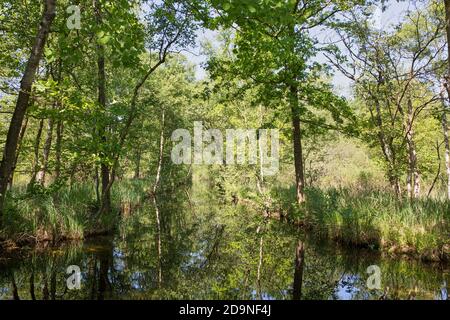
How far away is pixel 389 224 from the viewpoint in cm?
865

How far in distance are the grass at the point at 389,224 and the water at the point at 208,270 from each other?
36cm

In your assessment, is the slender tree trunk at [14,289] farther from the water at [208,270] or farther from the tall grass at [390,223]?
the tall grass at [390,223]

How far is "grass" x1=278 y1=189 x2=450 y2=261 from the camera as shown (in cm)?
772

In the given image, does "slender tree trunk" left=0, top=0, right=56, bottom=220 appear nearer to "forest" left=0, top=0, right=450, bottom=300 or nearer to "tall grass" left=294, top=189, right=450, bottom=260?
"forest" left=0, top=0, right=450, bottom=300

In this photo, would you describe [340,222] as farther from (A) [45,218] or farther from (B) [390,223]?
(A) [45,218]

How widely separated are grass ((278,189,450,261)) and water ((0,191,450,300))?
359mm

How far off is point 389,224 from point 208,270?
176 inches

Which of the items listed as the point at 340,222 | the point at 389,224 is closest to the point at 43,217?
the point at 340,222

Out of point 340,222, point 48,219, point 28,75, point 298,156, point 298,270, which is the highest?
point 28,75

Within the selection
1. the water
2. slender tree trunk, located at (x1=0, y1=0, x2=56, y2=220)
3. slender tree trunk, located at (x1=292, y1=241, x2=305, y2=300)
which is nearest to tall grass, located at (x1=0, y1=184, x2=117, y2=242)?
the water
